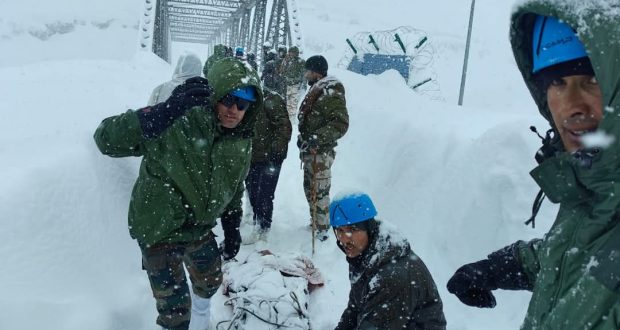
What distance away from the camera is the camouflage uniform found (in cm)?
480

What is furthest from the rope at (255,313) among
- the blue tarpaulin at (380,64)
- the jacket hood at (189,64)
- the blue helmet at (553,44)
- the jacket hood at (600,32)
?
the blue tarpaulin at (380,64)

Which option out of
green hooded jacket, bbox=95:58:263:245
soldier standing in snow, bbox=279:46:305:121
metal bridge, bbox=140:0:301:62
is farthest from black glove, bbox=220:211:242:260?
metal bridge, bbox=140:0:301:62

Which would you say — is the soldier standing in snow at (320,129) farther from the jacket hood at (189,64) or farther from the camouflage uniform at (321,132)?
the jacket hood at (189,64)

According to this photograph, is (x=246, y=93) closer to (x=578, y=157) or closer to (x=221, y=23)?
(x=578, y=157)

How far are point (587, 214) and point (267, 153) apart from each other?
14.0ft

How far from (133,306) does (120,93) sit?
3637mm

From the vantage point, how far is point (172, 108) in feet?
7.60

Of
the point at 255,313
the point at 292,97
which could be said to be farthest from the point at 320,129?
the point at 292,97

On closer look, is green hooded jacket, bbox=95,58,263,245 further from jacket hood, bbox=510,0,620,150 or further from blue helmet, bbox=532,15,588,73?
jacket hood, bbox=510,0,620,150

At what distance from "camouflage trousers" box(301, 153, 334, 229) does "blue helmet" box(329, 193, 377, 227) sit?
2764 millimetres

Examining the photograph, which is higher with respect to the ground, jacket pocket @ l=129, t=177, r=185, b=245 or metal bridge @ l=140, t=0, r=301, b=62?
jacket pocket @ l=129, t=177, r=185, b=245

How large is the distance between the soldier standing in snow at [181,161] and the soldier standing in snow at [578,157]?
5.64 feet

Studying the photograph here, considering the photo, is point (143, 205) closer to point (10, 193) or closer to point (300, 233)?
point (10, 193)

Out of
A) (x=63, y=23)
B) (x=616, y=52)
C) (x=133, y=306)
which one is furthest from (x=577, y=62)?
(x=63, y=23)
